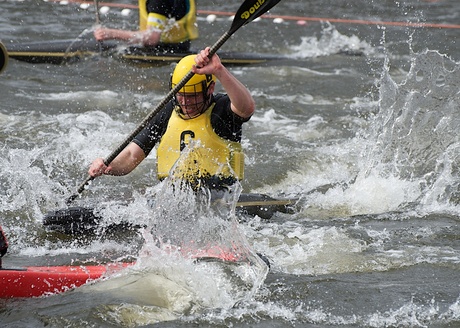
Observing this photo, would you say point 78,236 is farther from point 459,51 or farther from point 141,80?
point 459,51

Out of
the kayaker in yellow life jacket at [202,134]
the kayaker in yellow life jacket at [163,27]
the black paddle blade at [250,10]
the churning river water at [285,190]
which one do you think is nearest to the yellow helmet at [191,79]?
the kayaker in yellow life jacket at [202,134]

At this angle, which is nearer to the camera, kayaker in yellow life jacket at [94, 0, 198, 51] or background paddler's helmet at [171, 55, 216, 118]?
background paddler's helmet at [171, 55, 216, 118]

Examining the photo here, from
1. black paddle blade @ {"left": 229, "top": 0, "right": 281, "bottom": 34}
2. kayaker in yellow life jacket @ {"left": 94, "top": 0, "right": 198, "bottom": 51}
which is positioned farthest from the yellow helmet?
kayaker in yellow life jacket @ {"left": 94, "top": 0, "right": 198, "bottom": 51}

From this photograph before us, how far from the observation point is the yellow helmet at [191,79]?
4953 millimetres

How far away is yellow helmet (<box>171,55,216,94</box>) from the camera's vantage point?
4953 millimetres

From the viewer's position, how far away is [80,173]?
7141 millimetres

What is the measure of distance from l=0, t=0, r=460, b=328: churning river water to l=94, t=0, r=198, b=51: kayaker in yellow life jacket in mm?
344

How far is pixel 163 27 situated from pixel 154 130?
5430mm

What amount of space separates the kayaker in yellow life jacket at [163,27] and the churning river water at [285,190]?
34 cm

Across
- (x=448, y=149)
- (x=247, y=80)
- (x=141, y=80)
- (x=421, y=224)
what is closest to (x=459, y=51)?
(x=247, y=80)

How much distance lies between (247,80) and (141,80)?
1.40m

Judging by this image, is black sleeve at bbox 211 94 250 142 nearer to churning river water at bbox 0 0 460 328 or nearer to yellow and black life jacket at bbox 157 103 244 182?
yellow and black life jacket at bbox 157 103 244 182

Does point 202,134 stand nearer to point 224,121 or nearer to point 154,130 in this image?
point 224,121

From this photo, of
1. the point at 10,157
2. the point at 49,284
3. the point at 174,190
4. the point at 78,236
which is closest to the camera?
the point at 49,284
